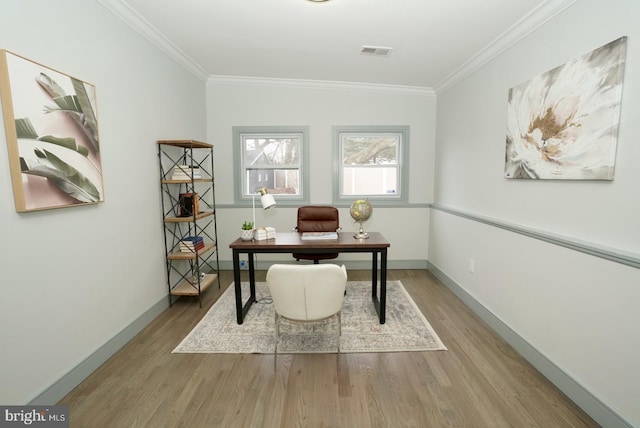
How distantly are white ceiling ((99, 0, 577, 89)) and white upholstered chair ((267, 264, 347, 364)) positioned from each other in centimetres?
195

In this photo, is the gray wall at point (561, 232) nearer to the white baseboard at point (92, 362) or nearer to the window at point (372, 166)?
the window at point (372, 166)

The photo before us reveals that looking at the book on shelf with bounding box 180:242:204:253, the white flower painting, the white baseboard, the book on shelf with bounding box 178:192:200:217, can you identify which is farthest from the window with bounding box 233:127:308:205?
the white flower painting

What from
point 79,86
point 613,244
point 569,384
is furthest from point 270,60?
point 569,384

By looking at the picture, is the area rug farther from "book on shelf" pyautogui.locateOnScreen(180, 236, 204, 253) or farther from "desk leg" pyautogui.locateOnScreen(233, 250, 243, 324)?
"book on shelf" pyautogui.locateOnScreen(180, 236, 204, 253)

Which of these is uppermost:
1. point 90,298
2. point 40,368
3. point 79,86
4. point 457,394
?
point 79,86

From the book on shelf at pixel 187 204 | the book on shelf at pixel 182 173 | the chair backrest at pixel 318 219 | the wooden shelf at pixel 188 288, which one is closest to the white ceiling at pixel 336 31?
the book on shelf at pixel 182 173

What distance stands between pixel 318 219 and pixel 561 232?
2321 millimetres

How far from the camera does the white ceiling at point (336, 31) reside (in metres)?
2.25

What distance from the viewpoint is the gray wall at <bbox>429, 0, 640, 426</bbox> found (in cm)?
157

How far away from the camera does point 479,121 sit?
3076 mm

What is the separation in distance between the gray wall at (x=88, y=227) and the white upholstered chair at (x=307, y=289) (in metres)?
1.30

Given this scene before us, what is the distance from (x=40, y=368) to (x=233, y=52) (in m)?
Result: 3.09

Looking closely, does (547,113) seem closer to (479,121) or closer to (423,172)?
(479,121)

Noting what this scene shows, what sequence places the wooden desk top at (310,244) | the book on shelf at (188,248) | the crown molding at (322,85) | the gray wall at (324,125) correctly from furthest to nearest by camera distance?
the gray wall at (324,125) < the crown molding at (322,85) < the book on shelf at (188,248) < the wooden desk top at (310,244)
